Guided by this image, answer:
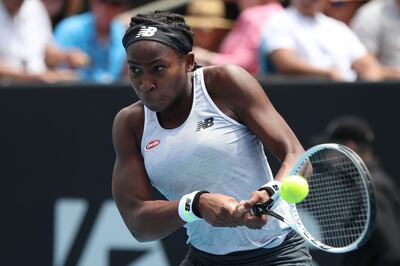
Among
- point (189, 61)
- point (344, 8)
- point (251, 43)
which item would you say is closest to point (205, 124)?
point (189, 61)

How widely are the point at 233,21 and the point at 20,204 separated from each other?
2201mm

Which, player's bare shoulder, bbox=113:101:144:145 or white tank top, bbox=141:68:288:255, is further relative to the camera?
player's bare shoulder, bbox=113:101:144:145

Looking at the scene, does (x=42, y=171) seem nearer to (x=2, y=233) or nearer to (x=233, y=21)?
(x=2, y=233)

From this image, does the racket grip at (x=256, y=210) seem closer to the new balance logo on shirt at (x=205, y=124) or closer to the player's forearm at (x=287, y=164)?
the player's forearm at (x=287, y=164)

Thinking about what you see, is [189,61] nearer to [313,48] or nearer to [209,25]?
[313,48]

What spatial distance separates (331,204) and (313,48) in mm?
2895

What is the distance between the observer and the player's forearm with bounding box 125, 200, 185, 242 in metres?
4.23

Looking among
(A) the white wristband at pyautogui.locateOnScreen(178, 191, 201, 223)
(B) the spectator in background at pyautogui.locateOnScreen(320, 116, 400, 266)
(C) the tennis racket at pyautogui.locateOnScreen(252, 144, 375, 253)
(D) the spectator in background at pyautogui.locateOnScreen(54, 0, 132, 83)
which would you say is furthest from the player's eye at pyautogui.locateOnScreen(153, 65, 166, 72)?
(D) the spectator in background at pyautogui.locateOnScreen(54, 0, 132, 83)

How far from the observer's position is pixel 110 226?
753cm

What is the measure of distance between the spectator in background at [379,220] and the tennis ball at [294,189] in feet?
8.83

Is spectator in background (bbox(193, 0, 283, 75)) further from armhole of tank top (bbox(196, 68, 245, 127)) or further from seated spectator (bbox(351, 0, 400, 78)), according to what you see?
armhole of tank top (bbox(196, 68, 245, 127))

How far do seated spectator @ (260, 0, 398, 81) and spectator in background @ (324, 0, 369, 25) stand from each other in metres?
0.53

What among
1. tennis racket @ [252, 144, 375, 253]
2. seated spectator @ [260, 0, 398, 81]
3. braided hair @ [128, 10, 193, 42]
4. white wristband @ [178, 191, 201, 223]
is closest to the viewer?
white wristband @ [178, 191, 201, 223]

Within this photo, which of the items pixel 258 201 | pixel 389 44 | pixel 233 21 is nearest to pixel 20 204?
pixel 233 21
